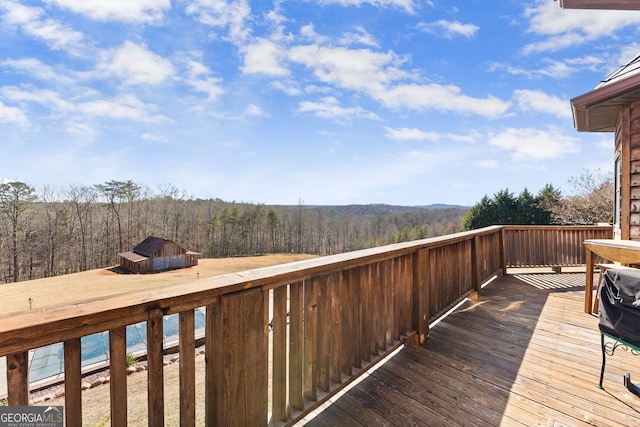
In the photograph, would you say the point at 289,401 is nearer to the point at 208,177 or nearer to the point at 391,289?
the point at 391,289

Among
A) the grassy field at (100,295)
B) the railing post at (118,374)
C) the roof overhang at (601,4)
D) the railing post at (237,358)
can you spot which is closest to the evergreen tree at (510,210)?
the grassy field at (100,295)

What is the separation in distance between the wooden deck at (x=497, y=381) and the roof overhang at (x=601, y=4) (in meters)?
3.73

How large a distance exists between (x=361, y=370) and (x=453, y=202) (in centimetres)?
8606

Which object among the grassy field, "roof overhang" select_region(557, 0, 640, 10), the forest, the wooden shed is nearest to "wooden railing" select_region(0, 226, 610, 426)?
the grassy field

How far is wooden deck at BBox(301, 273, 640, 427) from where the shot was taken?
5.61 feet

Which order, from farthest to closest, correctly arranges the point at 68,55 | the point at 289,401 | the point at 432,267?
1. the point at 68,55
2. the point at 432,267
3. the point at 289,401

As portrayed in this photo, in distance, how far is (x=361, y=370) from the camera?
195 centimetres

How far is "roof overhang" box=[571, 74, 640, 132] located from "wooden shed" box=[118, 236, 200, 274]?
31.6m

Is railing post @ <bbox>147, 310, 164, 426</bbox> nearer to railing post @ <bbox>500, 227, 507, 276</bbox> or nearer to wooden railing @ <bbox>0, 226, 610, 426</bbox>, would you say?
wooden railing @ <bbox>0, 226, 610, 426</bbox>

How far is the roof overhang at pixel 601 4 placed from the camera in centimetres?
336

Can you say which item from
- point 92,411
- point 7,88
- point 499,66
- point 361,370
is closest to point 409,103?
point 499,66

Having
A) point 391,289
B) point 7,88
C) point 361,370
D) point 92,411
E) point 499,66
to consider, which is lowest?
point 92,411

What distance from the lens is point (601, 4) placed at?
345 cm

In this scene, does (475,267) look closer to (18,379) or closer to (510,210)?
(18,379)
